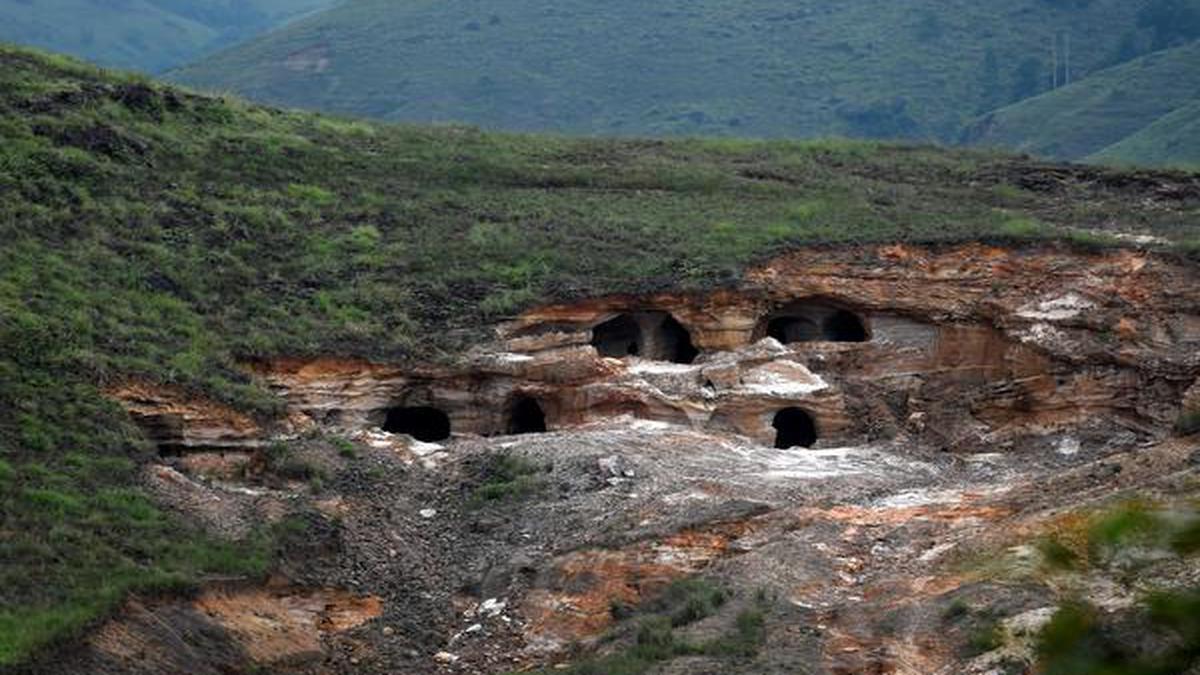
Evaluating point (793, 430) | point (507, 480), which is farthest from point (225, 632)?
point (793, 430)

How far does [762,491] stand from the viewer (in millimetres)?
22266

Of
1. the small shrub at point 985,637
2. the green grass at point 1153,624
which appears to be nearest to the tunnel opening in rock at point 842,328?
the small shrub at point 985,637

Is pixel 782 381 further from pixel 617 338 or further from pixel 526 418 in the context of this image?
pixel 617 338

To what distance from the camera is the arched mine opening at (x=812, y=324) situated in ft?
101

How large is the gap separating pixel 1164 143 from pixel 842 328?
35653 mm

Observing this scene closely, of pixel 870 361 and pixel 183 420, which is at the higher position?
pixel 183 420

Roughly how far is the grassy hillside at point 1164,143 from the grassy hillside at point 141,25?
197 feet

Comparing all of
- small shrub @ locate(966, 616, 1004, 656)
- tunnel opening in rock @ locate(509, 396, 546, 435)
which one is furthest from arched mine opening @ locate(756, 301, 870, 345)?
small shrub @ locate(966, 616, 1004, 656)

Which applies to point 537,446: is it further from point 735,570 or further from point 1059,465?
point 1059,465

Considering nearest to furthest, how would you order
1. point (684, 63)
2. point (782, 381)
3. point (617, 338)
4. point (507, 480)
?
point (507, 480) < point (782, 381) < point (617, 338) < point (684, 63)

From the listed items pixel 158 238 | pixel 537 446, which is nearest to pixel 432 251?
pixel 158 238

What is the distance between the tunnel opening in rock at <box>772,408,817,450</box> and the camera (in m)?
28.3

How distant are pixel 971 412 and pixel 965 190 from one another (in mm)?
11697

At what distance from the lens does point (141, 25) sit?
111688 mm
